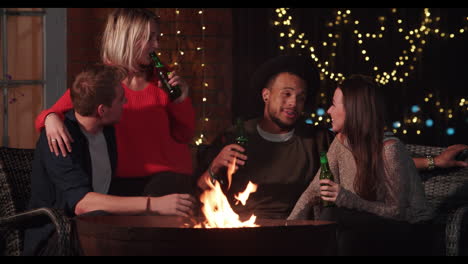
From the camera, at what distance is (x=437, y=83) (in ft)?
18.3

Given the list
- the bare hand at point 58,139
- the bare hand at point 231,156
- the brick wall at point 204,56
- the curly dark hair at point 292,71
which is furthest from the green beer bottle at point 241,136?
the brick wall at point 204,56

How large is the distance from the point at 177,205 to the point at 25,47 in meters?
2.37

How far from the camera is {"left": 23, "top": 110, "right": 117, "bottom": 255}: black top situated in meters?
3.61

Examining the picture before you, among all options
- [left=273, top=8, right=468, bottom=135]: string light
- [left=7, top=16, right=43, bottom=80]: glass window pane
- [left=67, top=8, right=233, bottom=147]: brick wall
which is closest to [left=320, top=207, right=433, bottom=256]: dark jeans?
[left=67, top=8, right=233, bottom=147]: brick wall

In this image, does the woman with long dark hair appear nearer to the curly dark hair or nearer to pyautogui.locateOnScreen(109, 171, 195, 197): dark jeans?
the curly dark hair

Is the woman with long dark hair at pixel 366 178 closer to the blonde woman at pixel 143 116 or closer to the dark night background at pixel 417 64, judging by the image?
the blonde woman at pixel 143 116

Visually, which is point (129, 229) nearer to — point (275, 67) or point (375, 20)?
point (275, 67)

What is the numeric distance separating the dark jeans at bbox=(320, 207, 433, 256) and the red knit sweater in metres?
0.91

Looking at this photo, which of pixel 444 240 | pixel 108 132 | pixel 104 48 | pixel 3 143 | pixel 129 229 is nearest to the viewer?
pixel 129 229

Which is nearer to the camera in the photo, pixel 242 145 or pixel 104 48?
pixel 242 145

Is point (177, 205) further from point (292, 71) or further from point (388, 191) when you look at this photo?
point (292, 71)

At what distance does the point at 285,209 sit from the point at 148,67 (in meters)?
1.00

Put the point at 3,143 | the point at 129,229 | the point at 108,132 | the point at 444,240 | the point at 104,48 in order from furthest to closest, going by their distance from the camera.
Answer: the point at 3,143, the point at 104,48, the point at 108,132, the point at 444,240, the point at 129,229

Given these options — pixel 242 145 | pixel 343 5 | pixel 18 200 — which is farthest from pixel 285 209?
pixel 343 5
